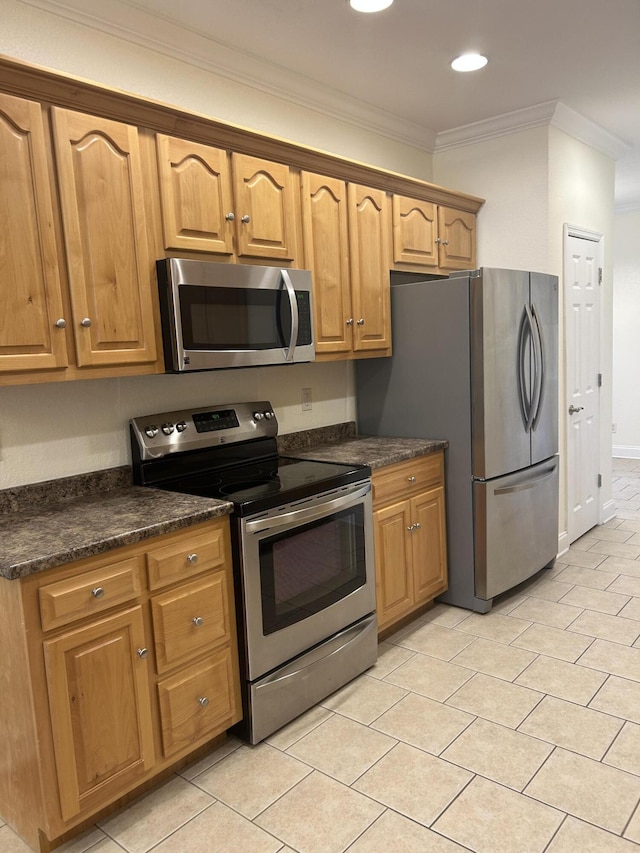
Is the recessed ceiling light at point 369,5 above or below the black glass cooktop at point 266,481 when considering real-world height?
above

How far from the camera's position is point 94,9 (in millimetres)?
2367

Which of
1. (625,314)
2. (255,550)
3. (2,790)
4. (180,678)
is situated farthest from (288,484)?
(625,314)

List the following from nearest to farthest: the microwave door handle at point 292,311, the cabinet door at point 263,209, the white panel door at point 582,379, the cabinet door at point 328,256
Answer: the cabinet door at point 263,209, the microwave door handle at point 292,311, the cabinet door at point 328,256, the white panel door at point 582,379

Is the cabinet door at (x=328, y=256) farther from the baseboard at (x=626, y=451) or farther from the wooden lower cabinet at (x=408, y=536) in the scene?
the baseboard at (x=626, y=451)

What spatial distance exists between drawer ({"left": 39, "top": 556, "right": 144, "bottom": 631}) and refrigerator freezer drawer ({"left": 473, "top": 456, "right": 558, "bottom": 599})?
190 cm

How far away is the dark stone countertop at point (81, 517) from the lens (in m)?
1.74

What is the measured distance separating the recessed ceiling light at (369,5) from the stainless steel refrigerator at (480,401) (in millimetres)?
1184

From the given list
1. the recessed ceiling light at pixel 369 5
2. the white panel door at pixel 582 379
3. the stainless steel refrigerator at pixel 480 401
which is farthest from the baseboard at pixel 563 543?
the recessed ceiling light at pixel 369 5

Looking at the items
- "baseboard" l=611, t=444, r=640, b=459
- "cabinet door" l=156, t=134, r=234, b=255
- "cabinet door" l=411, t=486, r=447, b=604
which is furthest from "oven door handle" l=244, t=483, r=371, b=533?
"baseboard" l=611, t=444, r=640, b=459

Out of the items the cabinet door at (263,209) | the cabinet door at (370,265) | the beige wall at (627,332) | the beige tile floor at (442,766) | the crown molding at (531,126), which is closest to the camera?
the beige tile floor at (442,766)

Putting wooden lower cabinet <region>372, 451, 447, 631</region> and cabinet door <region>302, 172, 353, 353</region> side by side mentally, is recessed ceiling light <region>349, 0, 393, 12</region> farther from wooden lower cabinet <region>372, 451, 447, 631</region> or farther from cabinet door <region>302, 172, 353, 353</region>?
A: wooden lower cabinet <region>372, 451, 447, 631</region>

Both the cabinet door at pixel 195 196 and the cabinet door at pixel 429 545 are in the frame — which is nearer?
the cabinet door at pixel 195 196

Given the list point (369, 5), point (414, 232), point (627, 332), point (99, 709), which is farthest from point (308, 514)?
point (627, 332)

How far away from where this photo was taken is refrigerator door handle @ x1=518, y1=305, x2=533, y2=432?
3.33m
